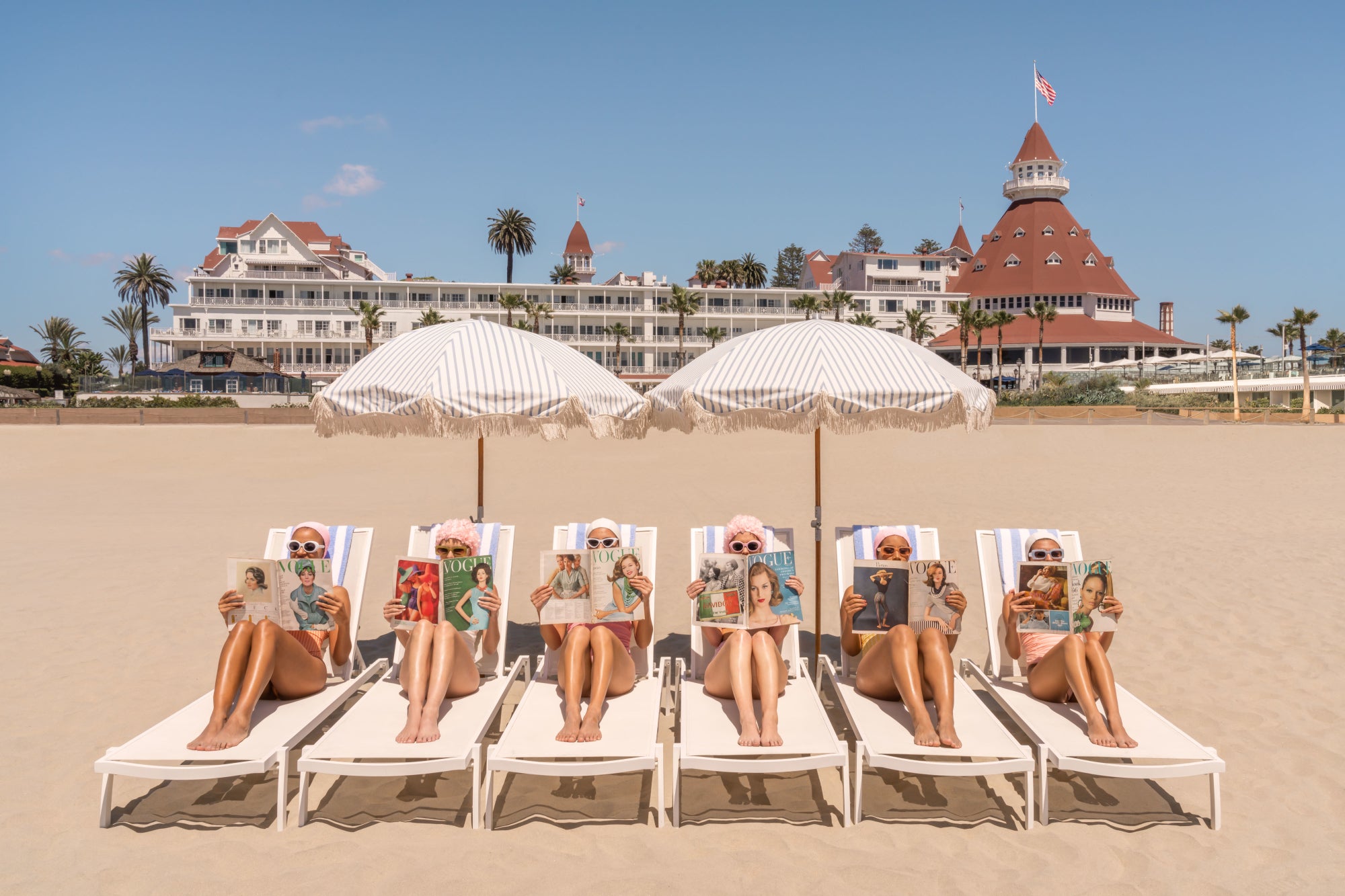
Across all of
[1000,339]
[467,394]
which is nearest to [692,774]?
[467,394]

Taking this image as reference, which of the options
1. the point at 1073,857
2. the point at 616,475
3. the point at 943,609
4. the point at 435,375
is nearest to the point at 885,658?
the point at 943,609

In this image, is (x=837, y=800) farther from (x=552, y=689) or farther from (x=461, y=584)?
(x=461, y=584)

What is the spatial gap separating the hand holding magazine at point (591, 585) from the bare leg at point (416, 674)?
624 millimetres

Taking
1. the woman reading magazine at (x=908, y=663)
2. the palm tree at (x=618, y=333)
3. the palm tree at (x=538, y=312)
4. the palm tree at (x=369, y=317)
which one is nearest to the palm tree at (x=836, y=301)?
the palm tree at (x=618, y=333)

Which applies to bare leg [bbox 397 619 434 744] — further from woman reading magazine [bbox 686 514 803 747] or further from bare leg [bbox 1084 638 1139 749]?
bare leg [bbox 1084 638 1139 749]

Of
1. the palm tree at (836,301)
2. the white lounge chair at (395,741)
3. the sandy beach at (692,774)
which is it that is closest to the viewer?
the sandy beach at (692,774)

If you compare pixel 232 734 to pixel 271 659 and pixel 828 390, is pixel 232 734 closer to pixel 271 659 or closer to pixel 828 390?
pixel 271 659

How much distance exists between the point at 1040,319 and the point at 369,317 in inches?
2031

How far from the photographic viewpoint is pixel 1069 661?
434 centimetres

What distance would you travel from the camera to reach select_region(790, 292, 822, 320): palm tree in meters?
65.8

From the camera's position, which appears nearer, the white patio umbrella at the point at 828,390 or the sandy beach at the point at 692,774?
the sandy beach at the point at 692,774

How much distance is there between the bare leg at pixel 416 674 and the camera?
4098 mm

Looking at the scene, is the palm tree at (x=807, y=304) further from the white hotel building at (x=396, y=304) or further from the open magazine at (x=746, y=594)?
the open magazine at (x=746, y=594)

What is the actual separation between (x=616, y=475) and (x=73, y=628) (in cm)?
1352
